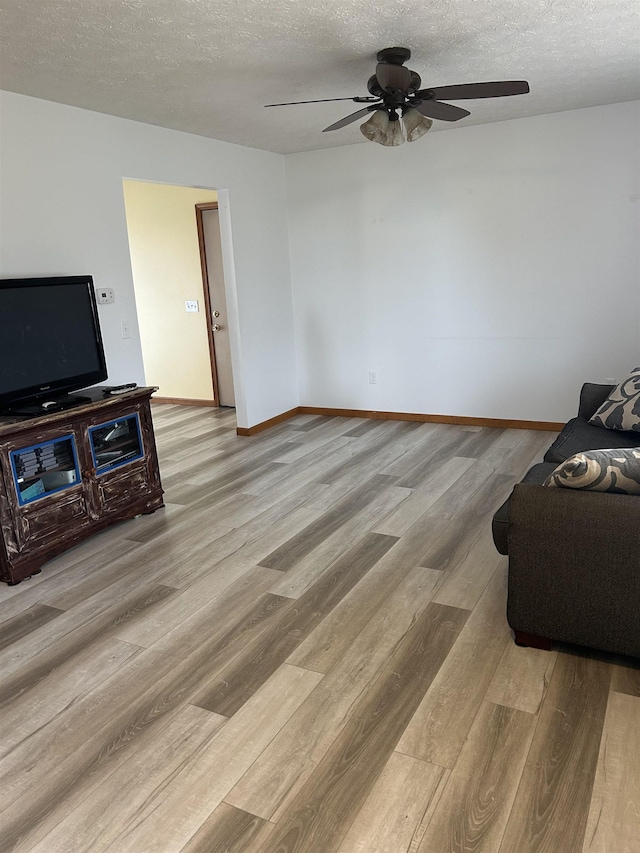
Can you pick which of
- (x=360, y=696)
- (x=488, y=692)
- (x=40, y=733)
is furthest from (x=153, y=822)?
(x=488, y=692)

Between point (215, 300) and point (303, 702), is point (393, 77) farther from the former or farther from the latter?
point (215, 300)

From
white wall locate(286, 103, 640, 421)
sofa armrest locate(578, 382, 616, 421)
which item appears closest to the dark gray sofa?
sofa armrest locate(578, 382, 616, 421)

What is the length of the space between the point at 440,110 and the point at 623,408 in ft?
6.10

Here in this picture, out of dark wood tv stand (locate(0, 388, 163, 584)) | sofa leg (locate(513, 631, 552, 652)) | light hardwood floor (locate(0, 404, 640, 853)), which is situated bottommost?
light hardwood floor (locate(0, 404, 640, 853))

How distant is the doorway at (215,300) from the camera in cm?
672

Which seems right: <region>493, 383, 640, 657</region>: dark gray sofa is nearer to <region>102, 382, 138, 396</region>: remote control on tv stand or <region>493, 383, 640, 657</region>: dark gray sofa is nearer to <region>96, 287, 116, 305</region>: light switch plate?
<region>102, 382, 138, 396</region>: remote control on tv stand

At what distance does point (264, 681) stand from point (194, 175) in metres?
4.02

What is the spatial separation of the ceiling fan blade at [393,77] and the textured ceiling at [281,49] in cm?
12

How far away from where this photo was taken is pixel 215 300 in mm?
6914

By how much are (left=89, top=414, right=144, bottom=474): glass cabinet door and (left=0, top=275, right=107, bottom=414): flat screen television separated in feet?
0.85

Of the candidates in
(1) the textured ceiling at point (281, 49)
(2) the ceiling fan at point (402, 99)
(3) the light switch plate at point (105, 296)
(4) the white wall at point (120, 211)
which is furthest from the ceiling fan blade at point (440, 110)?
(3) the light switch plate at point (105, 296)

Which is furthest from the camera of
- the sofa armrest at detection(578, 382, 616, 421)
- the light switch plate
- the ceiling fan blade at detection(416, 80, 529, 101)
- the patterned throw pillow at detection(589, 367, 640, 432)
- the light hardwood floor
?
the light switch plate

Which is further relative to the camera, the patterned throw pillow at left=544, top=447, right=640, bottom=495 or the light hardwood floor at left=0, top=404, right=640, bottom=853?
the patterned throw pillow at left=544, top=447, right=640, bottom=495

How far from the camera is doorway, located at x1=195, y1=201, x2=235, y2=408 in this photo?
265 inches
